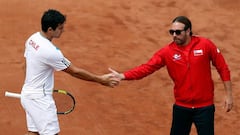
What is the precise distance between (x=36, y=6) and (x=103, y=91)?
433 cm

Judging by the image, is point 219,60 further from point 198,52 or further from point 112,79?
point 112,79

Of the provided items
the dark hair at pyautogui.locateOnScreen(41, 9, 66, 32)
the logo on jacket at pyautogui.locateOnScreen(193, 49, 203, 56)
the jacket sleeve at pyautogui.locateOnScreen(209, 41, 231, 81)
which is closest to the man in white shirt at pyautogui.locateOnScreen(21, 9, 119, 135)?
the dark hair at pyautogui.locateOnScreen(41, 9, 66, 32)

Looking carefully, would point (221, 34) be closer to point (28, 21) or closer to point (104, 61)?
point (104, 61)

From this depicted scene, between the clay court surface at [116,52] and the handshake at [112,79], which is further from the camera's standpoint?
the clay court surface at [116,52]

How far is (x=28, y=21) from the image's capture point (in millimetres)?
13445

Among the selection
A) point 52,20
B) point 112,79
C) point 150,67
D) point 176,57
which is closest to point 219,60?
point 176,57

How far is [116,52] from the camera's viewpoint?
40.1 ft

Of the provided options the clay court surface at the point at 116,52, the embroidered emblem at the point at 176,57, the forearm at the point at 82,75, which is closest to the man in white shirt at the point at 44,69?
the forearm at the point at 82,75

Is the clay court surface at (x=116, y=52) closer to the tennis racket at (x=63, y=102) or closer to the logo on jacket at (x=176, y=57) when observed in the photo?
the tennis racket at (x=63, y=102)

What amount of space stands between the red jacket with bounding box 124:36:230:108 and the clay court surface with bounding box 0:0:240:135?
96.2 inches

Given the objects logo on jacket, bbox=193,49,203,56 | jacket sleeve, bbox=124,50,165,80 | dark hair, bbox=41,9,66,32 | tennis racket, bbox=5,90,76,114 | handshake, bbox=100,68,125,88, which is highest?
dark hair, bbox=41,9,66,32

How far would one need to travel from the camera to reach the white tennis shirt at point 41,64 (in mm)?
6707

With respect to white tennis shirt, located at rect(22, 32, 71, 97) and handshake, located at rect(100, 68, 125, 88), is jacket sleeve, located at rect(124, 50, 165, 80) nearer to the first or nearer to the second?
handshake, located at rect(100, 68, 125, 88)

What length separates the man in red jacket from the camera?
6.99 m
